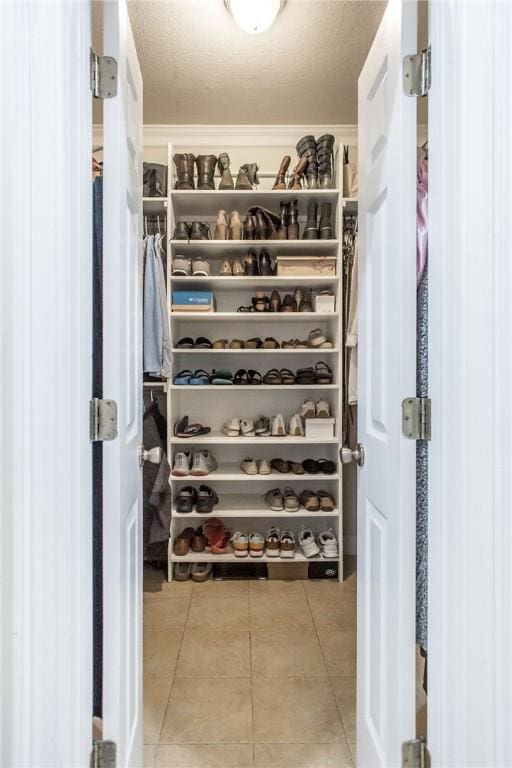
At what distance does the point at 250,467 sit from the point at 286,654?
42.5 inches

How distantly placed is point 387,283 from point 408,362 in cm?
22

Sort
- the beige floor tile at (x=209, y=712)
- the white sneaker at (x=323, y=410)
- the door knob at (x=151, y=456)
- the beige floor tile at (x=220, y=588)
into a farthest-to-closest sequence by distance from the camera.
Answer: the white sneaker at (x=323, y=410) → the beige floor tile at (x=220, y=588) → the beige floor tile at (x=209, y=712) → the door knob at (x=151, y=456)

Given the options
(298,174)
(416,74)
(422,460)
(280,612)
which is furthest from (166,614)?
→ (298,174)

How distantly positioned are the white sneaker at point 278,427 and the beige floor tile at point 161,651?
3.84ft

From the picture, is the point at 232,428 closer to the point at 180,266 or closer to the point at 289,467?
the point at 289,467

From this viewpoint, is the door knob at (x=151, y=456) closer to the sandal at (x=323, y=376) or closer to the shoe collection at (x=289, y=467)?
the shoe collection at (x=289, y=467)

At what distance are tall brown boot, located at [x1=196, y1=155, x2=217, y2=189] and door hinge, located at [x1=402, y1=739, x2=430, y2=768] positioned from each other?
2670 millimetres

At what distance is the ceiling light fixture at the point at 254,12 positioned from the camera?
201 cm

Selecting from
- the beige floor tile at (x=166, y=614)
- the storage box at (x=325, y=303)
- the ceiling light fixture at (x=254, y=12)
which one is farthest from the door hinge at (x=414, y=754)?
the ceiling light fixture at (x=254, y=12)

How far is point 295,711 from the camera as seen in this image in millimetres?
1664
